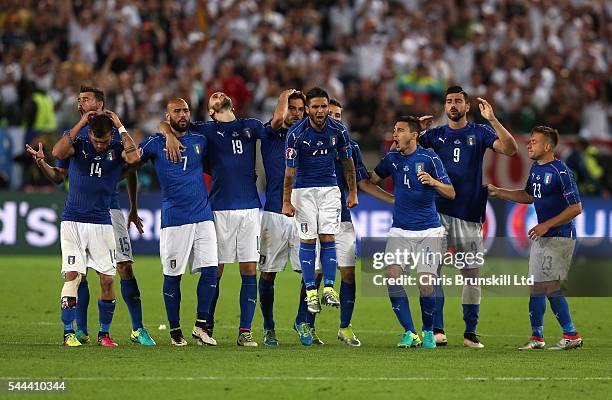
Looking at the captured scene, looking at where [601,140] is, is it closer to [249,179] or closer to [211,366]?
[249,179]

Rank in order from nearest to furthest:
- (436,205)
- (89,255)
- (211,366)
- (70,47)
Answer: (211,366) → (89,255) → (436,205) → (70,47)

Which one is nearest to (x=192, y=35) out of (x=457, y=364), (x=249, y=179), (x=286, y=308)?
(x=286, y=308)

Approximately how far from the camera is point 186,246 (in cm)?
1311

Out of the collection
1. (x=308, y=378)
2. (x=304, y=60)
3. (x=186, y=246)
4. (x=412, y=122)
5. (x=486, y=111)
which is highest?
(x=304, y=60)

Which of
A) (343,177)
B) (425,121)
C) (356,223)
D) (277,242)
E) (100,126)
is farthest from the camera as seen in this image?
(356,223)

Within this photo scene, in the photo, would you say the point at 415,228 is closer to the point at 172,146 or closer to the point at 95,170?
the point at 172,146

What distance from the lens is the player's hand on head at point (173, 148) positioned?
13047 mm

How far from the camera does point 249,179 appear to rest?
1355 cm

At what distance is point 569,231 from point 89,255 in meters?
5.03

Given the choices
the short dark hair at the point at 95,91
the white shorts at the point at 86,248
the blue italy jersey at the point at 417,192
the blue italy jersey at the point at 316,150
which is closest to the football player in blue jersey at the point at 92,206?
the white shorts at the point at 86,248

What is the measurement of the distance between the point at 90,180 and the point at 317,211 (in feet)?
7.68

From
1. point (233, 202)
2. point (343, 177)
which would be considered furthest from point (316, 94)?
point (233, 202)

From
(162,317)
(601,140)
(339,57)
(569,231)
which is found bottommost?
(162,317)

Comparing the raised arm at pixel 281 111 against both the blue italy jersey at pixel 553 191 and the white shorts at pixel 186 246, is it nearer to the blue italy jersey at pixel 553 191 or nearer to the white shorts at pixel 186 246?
the white shorts at pixel 186 246
